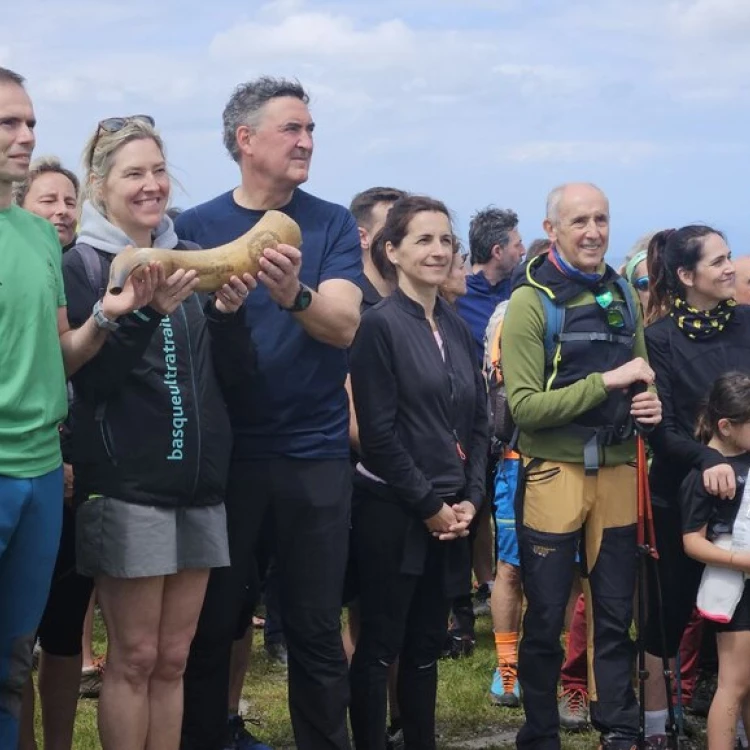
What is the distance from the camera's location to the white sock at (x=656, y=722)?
18.3 ft

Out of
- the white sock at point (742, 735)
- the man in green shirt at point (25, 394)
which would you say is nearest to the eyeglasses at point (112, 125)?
the man in green shirt at point (25, 394)

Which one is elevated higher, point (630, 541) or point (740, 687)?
point (630, 541)

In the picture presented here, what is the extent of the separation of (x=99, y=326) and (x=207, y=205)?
1.08 metres

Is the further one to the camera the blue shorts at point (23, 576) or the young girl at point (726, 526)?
the young girl at point (726, 526)

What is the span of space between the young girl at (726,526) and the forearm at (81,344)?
2594mm

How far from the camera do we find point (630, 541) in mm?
5359

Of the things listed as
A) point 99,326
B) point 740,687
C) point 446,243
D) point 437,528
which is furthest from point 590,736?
point 99,326

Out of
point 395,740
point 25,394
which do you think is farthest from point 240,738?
point 25,394

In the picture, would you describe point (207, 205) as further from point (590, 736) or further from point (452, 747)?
point (590, 736)

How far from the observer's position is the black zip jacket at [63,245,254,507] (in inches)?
161

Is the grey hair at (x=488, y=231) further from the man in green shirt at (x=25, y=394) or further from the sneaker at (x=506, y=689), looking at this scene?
the man in green shirt at (x=25, y=394)

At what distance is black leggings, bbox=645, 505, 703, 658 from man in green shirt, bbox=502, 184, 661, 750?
1.04ft

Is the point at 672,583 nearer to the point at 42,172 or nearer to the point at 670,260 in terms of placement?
the point at 670,260

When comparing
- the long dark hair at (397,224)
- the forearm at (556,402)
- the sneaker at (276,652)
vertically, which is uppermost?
the long dark hair at (397,224)
